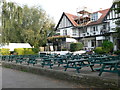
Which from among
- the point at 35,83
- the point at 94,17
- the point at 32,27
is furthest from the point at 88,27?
the point at 35,83

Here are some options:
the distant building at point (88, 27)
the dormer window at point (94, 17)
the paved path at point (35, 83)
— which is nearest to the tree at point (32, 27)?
the distant building at point (88, 27)

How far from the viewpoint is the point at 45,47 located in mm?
38062

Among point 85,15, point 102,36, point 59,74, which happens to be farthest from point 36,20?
point 59,74

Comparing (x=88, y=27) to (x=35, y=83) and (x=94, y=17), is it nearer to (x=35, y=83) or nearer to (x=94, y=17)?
(x=94, y=17)

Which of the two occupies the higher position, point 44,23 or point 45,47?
point 44,23

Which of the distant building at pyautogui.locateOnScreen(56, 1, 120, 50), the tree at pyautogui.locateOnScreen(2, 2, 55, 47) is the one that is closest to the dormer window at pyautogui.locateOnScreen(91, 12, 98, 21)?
the distant building at pyautogui.locateOnScreen(56, 1, 120, 50)

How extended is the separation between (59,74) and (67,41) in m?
23.3

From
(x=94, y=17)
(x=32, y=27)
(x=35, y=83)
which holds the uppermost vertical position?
(x=94, y=17)

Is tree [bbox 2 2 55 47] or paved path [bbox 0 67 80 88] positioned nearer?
paved path [bbox 0 67 80 88]

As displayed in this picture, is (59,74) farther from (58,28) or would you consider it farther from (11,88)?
(58,28)

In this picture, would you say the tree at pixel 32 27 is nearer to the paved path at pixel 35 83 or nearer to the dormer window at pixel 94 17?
the dormer window at pixel 94 17

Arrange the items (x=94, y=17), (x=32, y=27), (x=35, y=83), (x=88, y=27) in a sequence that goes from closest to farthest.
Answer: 1. (x=35, y=83)
2. (x=88, y=27)
3. (x=32, y=27)
4. (x=94, y=17)

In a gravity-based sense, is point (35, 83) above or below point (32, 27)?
below

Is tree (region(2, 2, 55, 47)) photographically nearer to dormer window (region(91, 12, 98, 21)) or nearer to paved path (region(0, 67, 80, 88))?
dormer window (region(91, 12, 98, 21))
